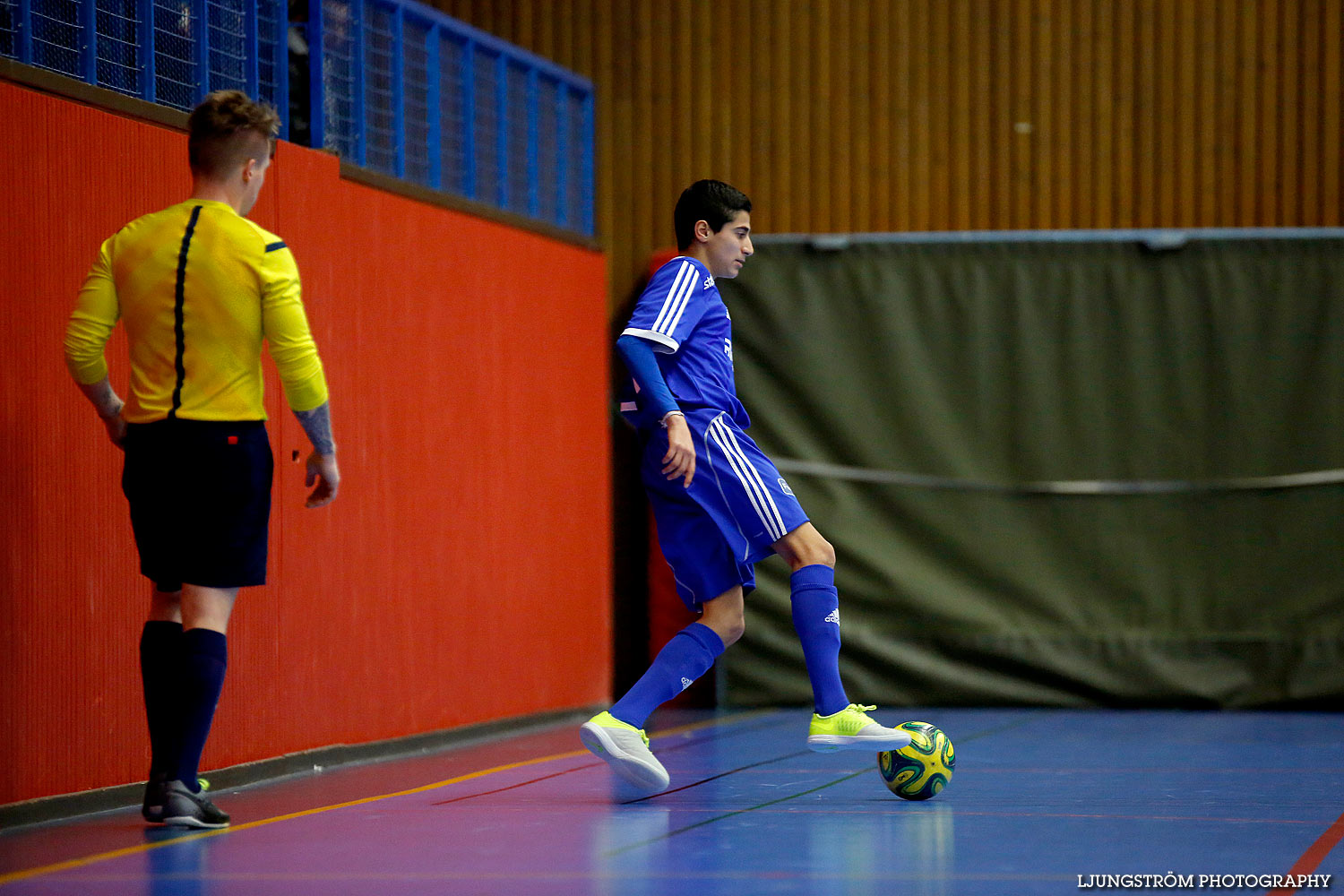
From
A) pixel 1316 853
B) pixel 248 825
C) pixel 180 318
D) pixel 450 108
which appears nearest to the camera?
pixel 1316 853

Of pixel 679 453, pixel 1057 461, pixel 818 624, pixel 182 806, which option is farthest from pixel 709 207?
pixel 1057 461

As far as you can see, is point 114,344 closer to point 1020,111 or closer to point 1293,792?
point 1293,792

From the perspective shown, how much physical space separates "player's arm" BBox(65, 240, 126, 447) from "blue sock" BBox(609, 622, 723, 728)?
57.3 inches

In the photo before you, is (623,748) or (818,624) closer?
(623,748)

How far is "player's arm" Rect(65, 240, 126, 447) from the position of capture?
12.9ft

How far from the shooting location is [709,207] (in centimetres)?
484

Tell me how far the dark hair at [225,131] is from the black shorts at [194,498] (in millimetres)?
650

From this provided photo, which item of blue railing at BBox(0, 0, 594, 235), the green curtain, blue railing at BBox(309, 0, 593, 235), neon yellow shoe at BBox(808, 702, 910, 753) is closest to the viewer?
neon yellow shoe at BBox(808, 702, 910, 753)

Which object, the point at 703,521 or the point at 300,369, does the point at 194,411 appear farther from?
the point at 703,521

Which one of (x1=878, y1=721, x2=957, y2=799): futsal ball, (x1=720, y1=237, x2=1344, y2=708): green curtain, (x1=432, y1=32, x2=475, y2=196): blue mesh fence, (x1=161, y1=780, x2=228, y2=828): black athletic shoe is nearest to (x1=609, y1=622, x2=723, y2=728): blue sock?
(x1=878, y1=721, x2=957, y2=799): futsal ball

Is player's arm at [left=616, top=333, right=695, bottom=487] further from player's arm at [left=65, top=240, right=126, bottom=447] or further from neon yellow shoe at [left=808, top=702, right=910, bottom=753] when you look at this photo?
player's arm at [left=65, top=240, right=126, bottom=447]

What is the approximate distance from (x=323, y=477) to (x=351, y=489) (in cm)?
187

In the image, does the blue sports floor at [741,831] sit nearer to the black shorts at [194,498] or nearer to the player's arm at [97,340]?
the black shorts at [194,498]

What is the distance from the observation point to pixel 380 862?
3512 mm
